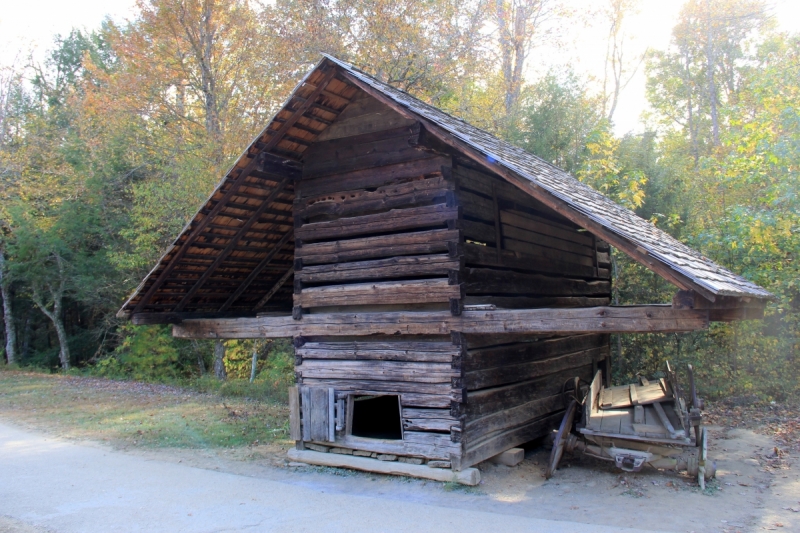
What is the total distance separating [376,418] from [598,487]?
17.3ft

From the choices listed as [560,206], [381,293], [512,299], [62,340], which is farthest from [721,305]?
[62,340]

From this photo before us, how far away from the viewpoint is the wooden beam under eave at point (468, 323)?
6.30 metres

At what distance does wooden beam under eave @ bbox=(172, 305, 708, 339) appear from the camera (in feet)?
20.7

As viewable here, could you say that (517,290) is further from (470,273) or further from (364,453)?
(364,453)

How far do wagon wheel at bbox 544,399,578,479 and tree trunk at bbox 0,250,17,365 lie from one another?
23.2m

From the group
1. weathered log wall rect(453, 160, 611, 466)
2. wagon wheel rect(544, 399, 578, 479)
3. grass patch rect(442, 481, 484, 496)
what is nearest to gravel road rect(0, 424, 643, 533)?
grass patch rect(442, 481, 484, 496)

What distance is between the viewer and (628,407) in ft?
28.3

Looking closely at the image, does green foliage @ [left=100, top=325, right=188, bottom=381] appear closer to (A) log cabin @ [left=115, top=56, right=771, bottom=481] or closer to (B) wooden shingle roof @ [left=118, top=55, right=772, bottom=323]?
(B) wooden shingle roof @ [left=118, top=55, right=772, bottom=323]

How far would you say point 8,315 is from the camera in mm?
24422

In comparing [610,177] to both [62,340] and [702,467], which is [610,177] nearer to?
[702,467]

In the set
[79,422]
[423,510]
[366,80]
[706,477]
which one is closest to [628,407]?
[706,477]

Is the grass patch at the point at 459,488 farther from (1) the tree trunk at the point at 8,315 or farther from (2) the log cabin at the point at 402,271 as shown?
(1) the tree trunk at the point at 8,315

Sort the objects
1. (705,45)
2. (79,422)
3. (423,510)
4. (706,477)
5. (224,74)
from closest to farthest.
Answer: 1. (423,510)
2. (706,477)
3. (79,422)
4. (224,74)
5. (705,45)

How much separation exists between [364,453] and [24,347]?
972 inches
